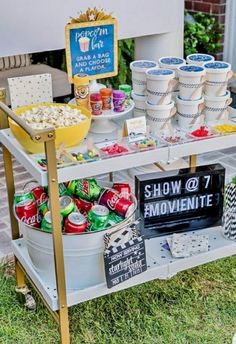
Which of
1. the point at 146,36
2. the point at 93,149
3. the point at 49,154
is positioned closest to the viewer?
the point at 49,154

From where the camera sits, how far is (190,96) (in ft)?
7.06

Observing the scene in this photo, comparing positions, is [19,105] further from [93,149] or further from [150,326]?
Answer: [150,326]

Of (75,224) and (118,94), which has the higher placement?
(118,94)

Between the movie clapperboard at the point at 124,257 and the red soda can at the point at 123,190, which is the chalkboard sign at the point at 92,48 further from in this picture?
the movie clapperboard at the point at 124,257

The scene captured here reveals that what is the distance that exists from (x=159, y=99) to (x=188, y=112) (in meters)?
0.13

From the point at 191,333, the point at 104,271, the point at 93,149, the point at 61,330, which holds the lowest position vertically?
the point at 191,333

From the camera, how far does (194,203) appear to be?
7.67 ft

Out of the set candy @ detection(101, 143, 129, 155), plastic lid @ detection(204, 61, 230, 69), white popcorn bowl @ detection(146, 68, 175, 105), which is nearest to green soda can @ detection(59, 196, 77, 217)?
candy @ detection(101, 143, 129, 155)

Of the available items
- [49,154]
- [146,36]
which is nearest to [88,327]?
[49,154]

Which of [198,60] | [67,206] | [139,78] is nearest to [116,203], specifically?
[67,206]

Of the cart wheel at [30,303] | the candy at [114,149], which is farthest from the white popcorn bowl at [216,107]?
the cart wheel at [30,303]

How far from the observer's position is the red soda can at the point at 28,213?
206cm

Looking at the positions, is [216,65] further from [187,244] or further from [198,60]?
[187,244]

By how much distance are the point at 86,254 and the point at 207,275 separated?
0.79 metres
